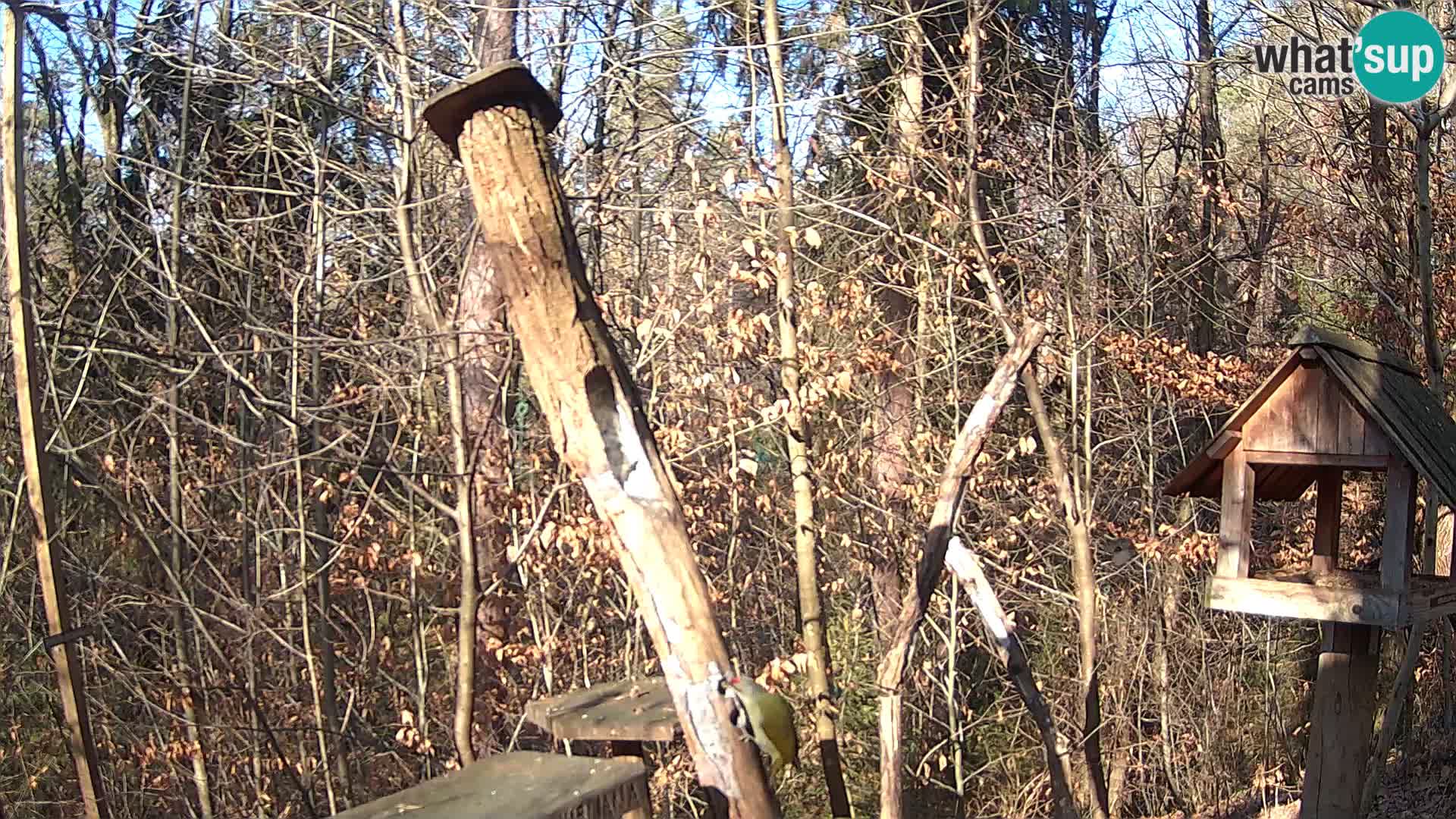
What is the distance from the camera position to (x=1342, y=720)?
430 centimetres

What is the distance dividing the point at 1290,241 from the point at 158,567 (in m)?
8.33

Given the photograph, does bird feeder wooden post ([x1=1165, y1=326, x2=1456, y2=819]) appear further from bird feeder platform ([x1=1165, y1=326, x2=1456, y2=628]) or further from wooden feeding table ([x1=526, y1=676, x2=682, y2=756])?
wooden feeding table ([x1=526, y1=676, x2=682, y2=756])

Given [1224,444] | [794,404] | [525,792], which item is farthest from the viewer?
[794,404]

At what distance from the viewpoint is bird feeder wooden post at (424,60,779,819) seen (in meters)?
2.73

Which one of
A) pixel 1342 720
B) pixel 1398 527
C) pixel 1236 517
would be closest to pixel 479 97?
pixel 1236 517

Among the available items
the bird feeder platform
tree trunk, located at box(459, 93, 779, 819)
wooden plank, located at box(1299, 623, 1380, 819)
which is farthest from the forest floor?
tree trunk, located at box(459, 93, 779, 819)

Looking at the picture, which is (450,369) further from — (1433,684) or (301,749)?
Answer: (1433,684)

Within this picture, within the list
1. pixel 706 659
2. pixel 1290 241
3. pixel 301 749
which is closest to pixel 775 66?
pixel 706 659

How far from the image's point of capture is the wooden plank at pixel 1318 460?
157 inches

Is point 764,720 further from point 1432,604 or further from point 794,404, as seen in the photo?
point 794,404

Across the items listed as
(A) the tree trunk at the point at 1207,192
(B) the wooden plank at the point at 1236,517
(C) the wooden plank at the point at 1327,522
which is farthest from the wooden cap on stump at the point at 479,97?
(A) the tree trunk at the point at 1207,192

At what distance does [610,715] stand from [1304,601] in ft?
7.93

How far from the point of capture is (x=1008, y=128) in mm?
8078

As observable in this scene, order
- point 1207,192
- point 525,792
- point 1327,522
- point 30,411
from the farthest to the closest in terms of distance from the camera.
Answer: point 1207,192
point 1327,522
point 30,411
point 525,792
